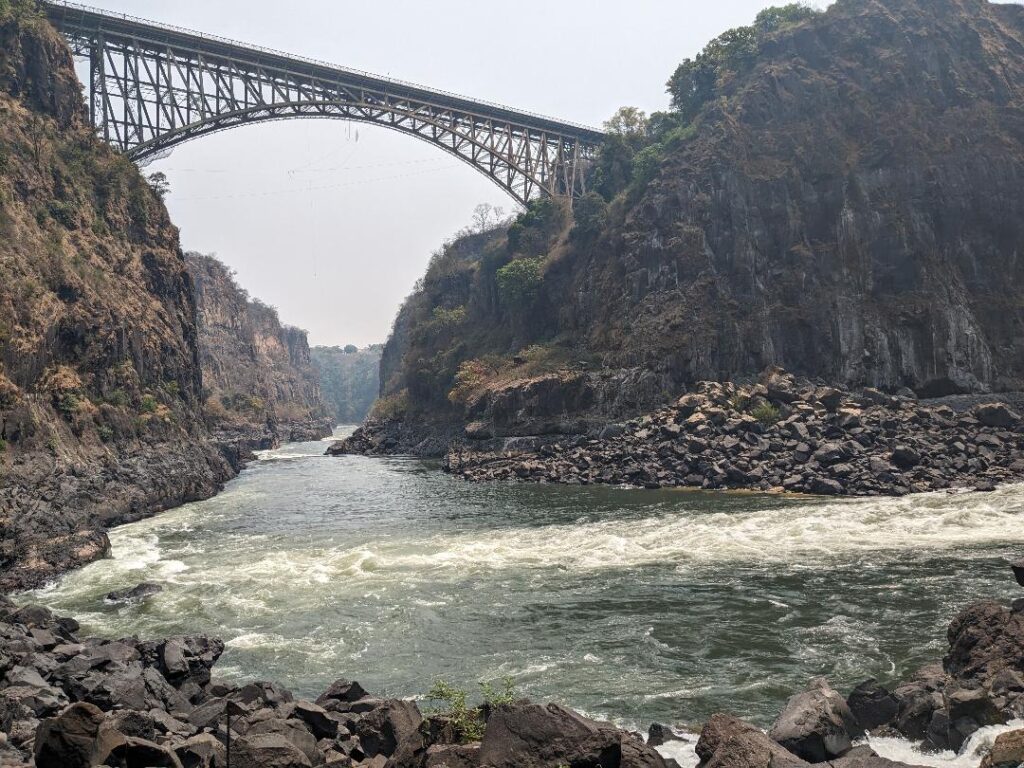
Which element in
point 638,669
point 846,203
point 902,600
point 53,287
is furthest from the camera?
point 846,203

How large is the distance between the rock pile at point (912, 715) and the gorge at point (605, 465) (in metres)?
0.05

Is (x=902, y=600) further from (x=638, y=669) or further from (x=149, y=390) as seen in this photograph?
(x=149, y=390)

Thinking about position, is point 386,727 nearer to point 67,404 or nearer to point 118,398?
point 67,404

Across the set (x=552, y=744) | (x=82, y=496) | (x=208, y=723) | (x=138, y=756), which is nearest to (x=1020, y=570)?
(x=552, y=744)

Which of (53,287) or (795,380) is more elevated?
(53,287)

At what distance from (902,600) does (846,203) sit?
4742 cm

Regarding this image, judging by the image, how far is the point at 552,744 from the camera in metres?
8.69

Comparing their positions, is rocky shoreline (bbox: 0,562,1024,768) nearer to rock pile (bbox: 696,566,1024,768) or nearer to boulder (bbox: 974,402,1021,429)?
rock pile (bbox: 696,566,1024,768)

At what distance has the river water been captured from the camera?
13.7 meters

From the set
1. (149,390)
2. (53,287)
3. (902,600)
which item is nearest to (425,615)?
(902,600)

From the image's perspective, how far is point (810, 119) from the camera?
62.4 metres

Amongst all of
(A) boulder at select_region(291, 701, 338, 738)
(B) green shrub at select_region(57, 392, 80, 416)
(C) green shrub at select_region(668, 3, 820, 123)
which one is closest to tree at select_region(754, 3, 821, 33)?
(C) green shrub at select_region(668, 3, 820, 123)

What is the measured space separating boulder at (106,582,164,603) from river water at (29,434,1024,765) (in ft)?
1.24

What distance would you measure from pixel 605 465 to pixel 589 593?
2603cm
